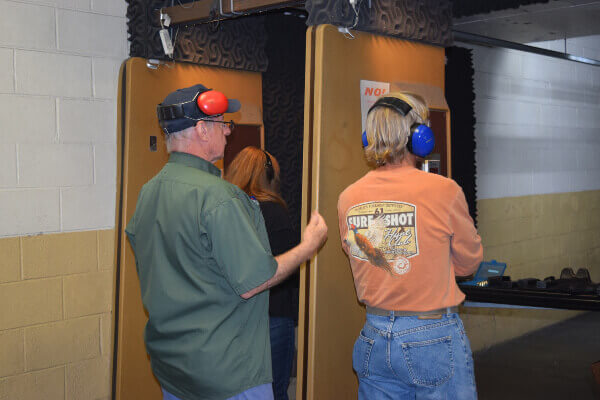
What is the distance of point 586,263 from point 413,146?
235 inches

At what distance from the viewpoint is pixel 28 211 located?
3.32m

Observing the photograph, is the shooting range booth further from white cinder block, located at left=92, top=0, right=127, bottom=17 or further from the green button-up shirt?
the green button-up shirt

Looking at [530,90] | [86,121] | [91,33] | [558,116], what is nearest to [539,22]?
[530,90]

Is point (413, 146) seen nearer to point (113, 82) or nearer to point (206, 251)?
point (206, 251)

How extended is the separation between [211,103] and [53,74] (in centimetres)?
177

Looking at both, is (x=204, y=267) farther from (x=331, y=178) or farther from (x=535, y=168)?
(x=535, y=168)

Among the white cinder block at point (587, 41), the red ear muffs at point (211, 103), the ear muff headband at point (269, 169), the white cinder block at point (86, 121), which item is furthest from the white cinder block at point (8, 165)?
the white cinder block at point (587, 41)

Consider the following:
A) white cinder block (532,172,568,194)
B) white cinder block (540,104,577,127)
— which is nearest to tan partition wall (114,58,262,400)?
white cinder block (532,172,568,194)

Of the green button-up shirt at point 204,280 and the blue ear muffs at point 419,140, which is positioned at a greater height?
the blue ear muffs at point 419,140

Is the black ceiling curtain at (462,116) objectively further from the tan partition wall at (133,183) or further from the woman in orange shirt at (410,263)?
the woman in orange shirt at (410,263)

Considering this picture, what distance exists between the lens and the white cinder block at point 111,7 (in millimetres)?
3571

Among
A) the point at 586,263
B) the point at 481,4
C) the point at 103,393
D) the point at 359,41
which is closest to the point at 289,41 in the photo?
the point at 481,4

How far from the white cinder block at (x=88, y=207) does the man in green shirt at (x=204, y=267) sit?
1.63 m

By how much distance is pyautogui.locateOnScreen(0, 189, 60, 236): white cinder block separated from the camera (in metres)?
3.24
